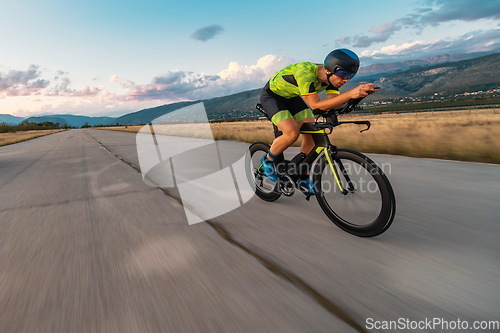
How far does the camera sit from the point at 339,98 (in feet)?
8.75

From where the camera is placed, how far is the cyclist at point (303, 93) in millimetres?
2762

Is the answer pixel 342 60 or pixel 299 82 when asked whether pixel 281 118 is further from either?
pixel 342 60

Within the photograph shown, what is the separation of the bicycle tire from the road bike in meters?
0.38

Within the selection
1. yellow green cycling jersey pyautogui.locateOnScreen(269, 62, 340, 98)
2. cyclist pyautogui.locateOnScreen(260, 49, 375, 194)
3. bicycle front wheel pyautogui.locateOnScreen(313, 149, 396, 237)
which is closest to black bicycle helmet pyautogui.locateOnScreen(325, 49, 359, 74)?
cyclist pyautogui.locateOnScreen(260, 49, 375, 194)

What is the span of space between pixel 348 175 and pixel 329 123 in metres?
0.58

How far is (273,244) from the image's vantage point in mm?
2771

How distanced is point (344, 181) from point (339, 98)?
938mm

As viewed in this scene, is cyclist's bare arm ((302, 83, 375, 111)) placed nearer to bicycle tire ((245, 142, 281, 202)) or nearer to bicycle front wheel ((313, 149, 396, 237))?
bicycle front wheel ((313, 149, 396, 237))

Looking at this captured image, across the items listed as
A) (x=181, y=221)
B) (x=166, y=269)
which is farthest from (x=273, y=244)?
(x=181, y=221)

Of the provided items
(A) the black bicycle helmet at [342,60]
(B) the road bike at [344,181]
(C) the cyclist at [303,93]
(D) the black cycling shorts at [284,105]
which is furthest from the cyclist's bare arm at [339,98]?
(D) the black cycling shorts at [284,105]

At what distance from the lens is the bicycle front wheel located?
262cm

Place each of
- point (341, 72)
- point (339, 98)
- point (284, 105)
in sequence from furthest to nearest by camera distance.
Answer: point (284, 105), point (341, 72), point (339, 98)

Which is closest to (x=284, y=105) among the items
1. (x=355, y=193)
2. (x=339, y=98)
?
(x=339, y=98)

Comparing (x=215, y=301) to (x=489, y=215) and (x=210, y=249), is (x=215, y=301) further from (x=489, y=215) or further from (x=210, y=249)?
(x=489, y=215)
